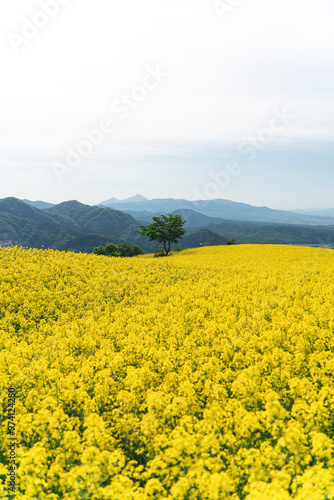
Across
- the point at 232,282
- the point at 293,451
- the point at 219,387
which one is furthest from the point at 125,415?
the point at 232,282

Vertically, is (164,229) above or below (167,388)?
above

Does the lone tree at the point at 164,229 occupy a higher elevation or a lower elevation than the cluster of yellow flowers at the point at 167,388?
higher

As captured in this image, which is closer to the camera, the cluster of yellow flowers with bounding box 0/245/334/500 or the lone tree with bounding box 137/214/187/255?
the cluster of yellow flowers with bounding box 0/245/334/500

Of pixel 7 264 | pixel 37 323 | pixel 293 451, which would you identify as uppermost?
pixel 7 264

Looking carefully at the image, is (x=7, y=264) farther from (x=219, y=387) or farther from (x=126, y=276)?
(x=219, y=387)

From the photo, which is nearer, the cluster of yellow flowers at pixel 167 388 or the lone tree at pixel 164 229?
the cluster of yellow flowers at pixel 167 388

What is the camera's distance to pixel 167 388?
1079cm

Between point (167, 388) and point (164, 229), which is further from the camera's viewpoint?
point (164, 229)

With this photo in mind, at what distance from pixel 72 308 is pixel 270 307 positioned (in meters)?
15.0

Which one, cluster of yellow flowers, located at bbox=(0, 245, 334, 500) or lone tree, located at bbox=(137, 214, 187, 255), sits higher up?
lone tree, located at bbox=(137, 214, 187, 255)

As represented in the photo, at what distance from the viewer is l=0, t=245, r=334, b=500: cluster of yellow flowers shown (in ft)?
23.5

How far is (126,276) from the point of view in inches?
1154

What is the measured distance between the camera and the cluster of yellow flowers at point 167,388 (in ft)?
23.5

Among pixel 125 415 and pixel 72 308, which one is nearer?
pixel 125 415
